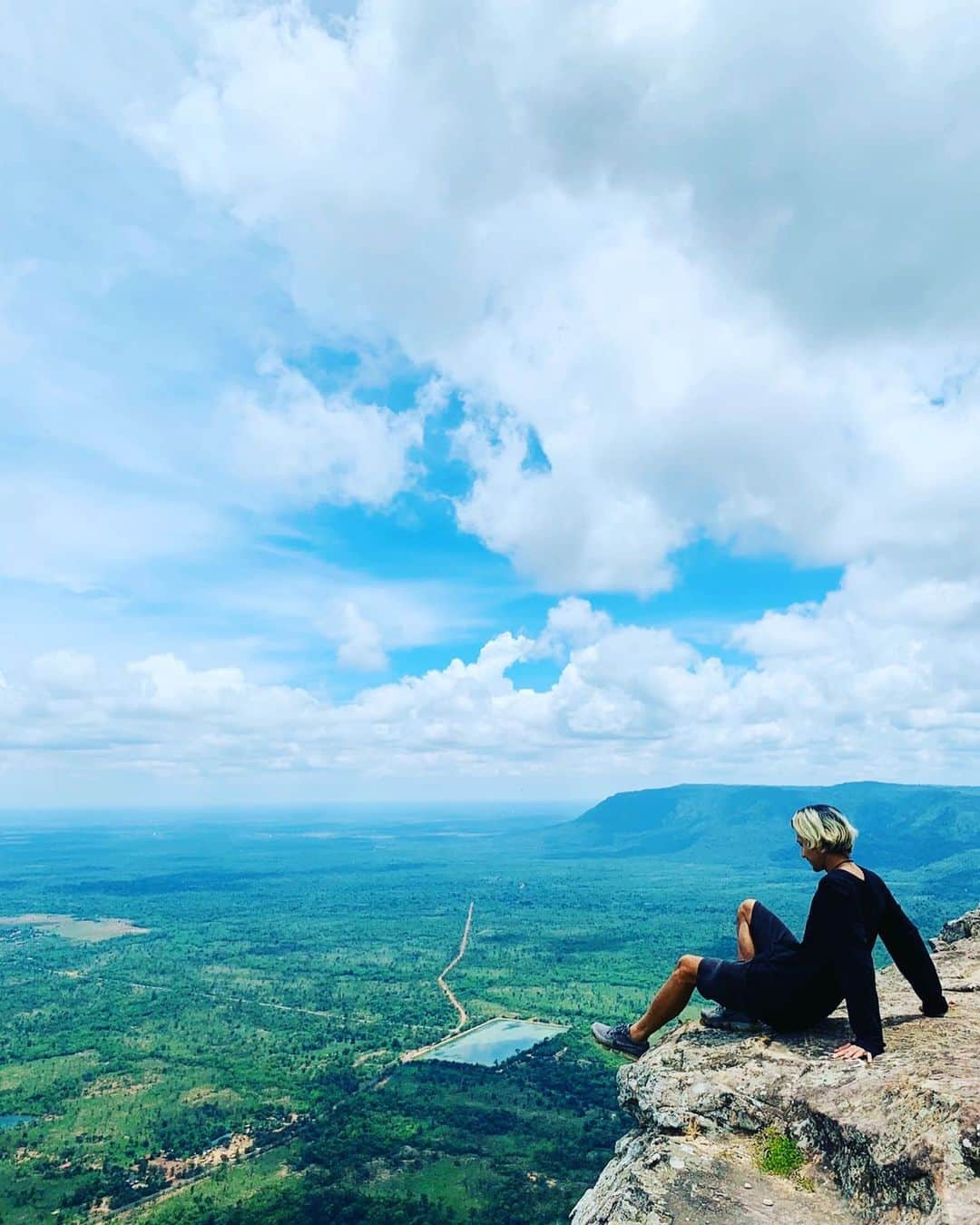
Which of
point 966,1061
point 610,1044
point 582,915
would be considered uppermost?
point 966,1061

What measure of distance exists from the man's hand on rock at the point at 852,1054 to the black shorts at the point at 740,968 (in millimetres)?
852

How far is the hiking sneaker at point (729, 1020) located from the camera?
7793 millimetres

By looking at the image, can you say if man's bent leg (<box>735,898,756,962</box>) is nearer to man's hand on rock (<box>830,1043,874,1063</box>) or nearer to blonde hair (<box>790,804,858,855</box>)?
blonde hair (<box>790,804,858,855</box>)

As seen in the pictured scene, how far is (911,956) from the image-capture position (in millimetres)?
7352

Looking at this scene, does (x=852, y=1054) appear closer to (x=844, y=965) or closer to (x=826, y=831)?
(x=844, y=965)

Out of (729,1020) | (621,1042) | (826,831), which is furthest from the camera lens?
(621,1042)

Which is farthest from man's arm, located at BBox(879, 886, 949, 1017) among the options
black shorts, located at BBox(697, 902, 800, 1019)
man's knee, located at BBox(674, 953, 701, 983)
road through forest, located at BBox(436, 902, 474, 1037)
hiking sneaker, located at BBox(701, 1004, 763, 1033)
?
road through forest, located at BBox(436, 902, 474, 1037)

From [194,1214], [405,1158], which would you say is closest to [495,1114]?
[405,1158]

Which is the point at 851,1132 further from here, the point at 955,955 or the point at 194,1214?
the point at 194,1214

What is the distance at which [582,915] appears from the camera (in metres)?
189

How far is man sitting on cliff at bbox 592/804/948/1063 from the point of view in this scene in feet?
21.5

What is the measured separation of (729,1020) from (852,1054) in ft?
5.47

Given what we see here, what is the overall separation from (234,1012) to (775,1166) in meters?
121

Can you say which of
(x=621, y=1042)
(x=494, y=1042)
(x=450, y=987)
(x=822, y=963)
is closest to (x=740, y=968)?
(x=822, y=963)
